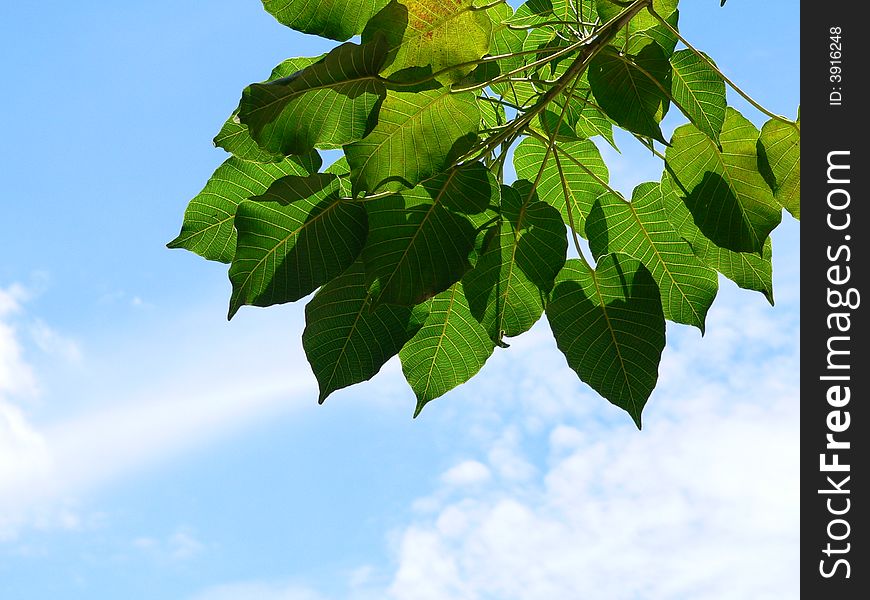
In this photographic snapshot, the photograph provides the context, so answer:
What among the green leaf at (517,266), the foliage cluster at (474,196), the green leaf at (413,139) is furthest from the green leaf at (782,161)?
the green leaf at (413,139)

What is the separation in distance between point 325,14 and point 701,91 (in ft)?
1.47

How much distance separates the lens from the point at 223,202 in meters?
1.05

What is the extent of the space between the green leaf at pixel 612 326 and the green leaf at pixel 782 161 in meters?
0.18

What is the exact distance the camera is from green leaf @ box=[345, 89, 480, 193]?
852 millimetres

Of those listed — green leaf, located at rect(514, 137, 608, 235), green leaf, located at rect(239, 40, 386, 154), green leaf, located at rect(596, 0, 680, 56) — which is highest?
green leaf, located at rect(596, 0, 680, 56)

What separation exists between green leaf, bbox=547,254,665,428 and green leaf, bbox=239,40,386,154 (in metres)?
0.34

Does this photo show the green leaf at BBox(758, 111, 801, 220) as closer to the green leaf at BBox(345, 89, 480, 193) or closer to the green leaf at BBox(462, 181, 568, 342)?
the green leaf at BBox(462, 181, 568, 342)

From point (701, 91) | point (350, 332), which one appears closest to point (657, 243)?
point (701, 91)

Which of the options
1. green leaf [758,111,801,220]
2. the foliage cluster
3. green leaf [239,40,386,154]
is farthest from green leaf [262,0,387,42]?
green leaf [758,111,801,220]

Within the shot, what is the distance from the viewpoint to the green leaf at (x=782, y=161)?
991 mm

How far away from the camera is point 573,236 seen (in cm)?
106

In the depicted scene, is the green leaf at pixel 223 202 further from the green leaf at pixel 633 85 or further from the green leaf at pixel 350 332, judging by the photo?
the green leaf at pixel 633 85

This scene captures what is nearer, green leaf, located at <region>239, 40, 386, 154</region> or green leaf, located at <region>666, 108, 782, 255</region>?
green leaf, located at <region>239, 40, 386, 154</region>
